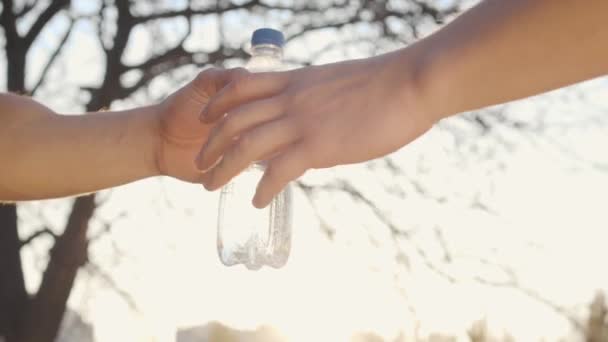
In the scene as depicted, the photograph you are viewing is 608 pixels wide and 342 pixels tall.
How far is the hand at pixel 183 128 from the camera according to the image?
153cm

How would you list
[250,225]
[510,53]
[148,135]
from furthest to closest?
[250,225], [148,135], [510,53]

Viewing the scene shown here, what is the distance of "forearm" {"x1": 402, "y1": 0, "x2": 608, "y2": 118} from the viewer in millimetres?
892

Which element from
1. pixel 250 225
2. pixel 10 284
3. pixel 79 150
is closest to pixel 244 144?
pixel 79 150

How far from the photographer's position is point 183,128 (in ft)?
5.23

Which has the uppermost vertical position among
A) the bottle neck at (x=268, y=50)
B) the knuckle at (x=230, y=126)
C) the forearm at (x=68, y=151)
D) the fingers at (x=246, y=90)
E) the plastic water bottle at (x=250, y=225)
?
the bottle neck at (x=268, y=50)

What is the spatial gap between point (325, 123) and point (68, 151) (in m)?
0.92

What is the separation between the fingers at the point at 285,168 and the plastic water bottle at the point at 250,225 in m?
1.81

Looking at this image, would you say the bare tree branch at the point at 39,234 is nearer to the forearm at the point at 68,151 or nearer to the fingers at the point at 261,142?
the forearm at the point at 68,151

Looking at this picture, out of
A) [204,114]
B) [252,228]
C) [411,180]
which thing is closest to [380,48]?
[411,180]

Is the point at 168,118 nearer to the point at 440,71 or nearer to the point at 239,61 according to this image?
the point at 440,71

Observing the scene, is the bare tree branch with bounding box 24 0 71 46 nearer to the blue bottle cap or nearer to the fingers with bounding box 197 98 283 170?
the blue bottle cap

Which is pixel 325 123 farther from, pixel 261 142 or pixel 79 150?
pixel 79 150

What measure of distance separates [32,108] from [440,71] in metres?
1.16

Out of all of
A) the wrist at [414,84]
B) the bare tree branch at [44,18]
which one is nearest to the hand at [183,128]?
the wrist at [414,84]
